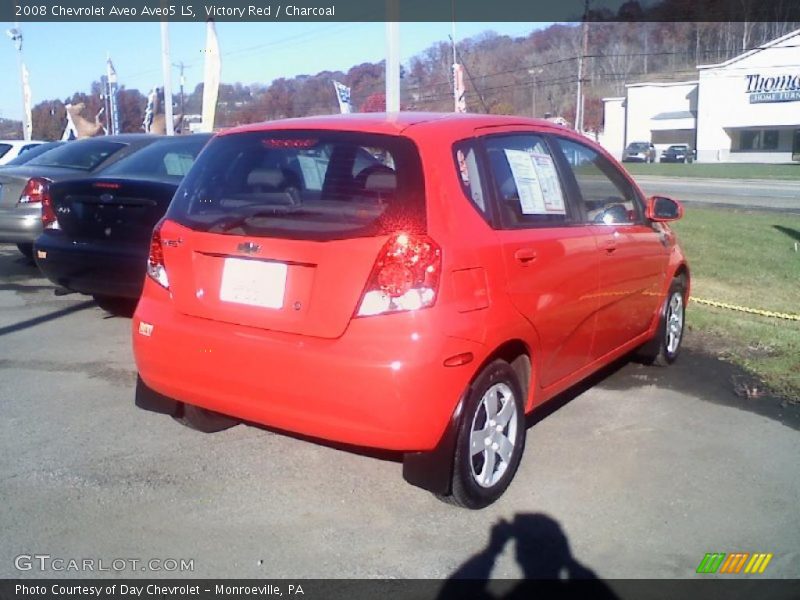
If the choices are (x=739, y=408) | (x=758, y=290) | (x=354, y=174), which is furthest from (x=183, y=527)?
(x=758, y=290)

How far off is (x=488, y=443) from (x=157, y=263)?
5.93ft

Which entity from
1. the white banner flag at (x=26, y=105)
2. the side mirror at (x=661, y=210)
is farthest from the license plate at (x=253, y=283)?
the white banner flag at (x=26, y=105)

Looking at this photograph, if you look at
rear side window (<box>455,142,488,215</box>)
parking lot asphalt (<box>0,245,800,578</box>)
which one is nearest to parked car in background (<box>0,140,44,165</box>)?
parking lot asphalt (<box>0,245,800,578</box>)

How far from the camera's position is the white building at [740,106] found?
6025 centimetres

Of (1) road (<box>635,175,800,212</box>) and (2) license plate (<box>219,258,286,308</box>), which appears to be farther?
(1) road (<box>635,175,800,212</box>)

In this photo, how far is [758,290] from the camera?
8.62m

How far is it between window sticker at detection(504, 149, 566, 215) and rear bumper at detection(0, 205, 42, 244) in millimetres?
6338

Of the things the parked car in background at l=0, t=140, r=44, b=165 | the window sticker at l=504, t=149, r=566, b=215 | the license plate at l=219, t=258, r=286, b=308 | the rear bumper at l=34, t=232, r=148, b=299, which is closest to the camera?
the license plate at l=219, t=258, r=286, b=308

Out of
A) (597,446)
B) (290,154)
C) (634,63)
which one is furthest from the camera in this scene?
(634,63)

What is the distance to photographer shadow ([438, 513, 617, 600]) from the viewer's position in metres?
3.11

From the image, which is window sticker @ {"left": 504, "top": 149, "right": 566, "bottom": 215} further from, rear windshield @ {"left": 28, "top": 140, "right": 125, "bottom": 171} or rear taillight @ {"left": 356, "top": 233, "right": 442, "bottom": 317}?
rear windshield @ {"left": 28, "top": 140, "right": 125, "bottom": 171}

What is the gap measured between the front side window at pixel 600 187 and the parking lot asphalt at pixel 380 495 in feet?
3.97

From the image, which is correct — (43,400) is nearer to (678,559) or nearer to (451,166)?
(451,166)

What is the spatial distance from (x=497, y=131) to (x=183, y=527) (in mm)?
2384
